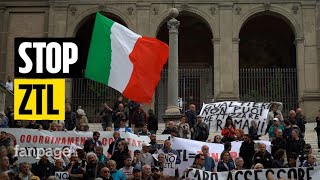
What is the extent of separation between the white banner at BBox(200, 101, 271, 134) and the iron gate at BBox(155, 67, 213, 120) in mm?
9199

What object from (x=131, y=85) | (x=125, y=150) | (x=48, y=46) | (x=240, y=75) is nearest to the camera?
(x=48, y=46)

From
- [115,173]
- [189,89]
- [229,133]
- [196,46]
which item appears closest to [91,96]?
[189,89]

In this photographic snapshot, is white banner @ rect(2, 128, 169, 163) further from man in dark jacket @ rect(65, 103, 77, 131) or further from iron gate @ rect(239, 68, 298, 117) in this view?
iron gate @ rect(239, 68, 298, 117)

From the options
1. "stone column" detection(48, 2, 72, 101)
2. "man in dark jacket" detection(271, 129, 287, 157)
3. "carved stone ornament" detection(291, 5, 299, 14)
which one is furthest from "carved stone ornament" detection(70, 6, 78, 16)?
"man in dark jacket" detection(271, 129, 287, 157)

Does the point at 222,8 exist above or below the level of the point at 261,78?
above

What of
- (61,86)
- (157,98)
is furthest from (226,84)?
(61,86)

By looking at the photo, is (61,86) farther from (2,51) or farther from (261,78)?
(2,51)

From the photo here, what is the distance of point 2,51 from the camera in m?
29.1

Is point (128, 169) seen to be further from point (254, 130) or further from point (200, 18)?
point (200, 18)

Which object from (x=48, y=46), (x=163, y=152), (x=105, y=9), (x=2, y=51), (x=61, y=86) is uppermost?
(x=105, y=9)

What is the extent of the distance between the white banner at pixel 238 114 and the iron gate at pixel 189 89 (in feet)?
30.2

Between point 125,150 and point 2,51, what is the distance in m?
19.8

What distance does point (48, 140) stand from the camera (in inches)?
549

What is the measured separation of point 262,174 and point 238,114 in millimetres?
6923
